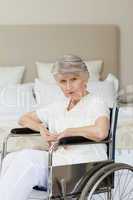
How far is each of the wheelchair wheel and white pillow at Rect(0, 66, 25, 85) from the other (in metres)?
1.96

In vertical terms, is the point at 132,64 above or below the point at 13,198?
above

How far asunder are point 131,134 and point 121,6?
82.6 inches

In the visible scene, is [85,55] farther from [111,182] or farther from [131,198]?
[111,182]

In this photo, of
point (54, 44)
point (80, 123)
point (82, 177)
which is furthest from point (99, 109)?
point (54, 44)

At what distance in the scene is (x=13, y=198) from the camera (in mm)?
2264

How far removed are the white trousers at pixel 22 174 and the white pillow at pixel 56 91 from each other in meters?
1.77

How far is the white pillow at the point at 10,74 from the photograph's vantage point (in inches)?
175

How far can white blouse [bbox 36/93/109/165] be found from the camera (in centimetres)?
248

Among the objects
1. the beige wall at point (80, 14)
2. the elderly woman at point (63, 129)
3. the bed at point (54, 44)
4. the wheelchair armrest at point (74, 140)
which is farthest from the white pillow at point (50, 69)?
the wheelchair armrest at point (74, 140)

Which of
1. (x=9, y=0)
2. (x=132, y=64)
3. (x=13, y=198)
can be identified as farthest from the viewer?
(x=132, y=64)

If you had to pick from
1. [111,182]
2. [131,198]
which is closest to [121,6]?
[131,198]

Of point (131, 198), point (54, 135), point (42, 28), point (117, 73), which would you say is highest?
point (42, 28)

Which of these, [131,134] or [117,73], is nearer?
[131,134]

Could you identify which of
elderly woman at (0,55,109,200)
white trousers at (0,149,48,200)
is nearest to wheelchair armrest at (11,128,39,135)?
elderly woman at (0,55,109,200)
